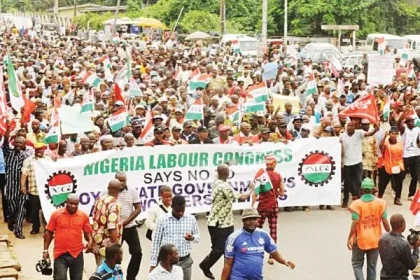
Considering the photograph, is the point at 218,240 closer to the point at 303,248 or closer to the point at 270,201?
the point at 270,201

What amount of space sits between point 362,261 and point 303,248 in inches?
92.7

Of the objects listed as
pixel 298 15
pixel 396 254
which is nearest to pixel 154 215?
pixel 396 254

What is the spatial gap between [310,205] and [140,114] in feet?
13.1

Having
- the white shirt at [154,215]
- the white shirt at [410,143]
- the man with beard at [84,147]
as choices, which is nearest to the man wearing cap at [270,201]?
the white shirt at [154,215]

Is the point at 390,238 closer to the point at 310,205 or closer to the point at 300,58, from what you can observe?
the point at 310,205

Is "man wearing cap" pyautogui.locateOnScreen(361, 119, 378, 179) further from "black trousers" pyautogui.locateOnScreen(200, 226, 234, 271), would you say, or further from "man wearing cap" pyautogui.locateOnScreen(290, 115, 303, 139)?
"black trousers" pyautogui.locateOnScreen(200, 226, 234, 271)

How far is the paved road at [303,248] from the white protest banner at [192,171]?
41 cm

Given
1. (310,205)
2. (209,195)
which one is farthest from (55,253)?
(310,205)

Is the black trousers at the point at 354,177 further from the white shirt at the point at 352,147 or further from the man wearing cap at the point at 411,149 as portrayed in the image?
the man wearing cap at the point at 411,149

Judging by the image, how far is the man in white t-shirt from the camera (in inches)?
565

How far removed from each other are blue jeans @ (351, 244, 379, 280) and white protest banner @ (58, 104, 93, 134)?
233 inches

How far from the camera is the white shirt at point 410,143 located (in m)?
15.3

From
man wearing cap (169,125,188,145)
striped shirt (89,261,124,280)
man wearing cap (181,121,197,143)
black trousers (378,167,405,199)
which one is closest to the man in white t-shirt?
black trousers (378,167,405,199)

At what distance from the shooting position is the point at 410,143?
15297 mm
